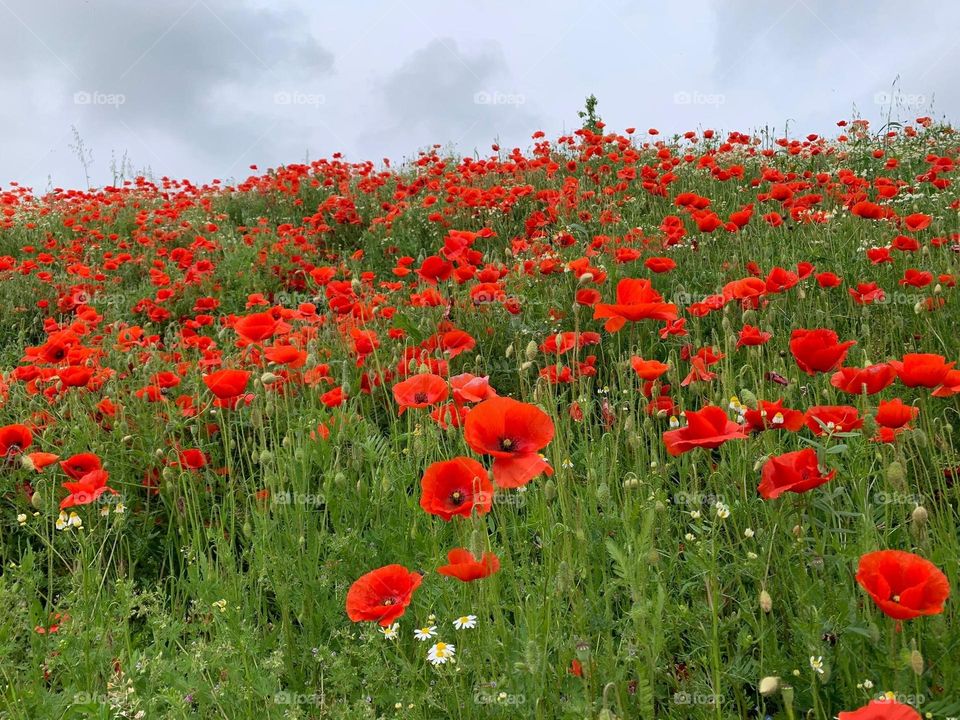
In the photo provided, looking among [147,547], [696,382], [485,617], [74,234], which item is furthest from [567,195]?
[74,234]

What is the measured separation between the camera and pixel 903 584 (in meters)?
1.40

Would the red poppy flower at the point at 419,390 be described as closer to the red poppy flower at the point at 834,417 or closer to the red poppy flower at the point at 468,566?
the red poppy flower at the point at 468,566

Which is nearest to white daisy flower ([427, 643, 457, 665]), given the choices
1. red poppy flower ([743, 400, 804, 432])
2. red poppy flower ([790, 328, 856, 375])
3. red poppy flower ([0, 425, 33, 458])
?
red poppy flower ([743, 400, 804, 432])

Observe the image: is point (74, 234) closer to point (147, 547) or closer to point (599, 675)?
point (147, 547)

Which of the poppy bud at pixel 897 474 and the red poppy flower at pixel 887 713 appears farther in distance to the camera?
the poppy bud at pixel 897 474

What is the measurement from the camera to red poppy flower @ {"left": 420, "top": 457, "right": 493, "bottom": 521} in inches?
67.6

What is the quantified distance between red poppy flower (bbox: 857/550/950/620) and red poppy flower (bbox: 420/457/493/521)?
0.76 m

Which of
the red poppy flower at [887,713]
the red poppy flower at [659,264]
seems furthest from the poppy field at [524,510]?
the red poppy flower at [659,264]

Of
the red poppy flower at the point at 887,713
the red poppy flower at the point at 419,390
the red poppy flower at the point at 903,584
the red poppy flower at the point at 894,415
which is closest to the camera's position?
the red poppy flower at the point at 887,713

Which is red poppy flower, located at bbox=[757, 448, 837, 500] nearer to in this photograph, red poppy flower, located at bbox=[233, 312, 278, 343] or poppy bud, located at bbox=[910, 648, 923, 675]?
poppy bud, located at bbox=[910, 648, 923, 675]

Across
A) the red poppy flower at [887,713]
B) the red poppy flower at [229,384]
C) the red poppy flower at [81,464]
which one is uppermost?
the red poppy flower at [229,384]

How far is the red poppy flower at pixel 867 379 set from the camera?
2109mm

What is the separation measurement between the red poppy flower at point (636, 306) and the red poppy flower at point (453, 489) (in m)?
0.79

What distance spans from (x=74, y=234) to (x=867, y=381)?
10.6m
